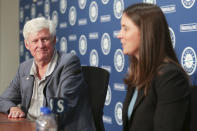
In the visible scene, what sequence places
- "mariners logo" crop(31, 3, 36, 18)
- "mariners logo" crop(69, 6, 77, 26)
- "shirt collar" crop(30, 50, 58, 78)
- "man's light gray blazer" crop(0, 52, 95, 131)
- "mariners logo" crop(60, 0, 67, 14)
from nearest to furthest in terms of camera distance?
"man's light gray blazer" crop(0, 52, 95, 131) < "shirt collar" crop(30, 50, 58, 78) < "mariners logo" crop(69, 6, 77, 26) < "mariners logo" crop(60, 0, 67, 14) < "mariners logo" crop(31, 3, 36, 18)

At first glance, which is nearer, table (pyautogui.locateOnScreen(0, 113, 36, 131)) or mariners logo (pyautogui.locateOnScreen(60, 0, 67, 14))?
table (pyautogui.locateOnScreen(0, 113, 36, 131))

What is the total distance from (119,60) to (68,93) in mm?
1140

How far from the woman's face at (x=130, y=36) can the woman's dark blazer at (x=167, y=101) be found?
199 millimetres

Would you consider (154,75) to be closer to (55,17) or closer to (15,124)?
(15,124)

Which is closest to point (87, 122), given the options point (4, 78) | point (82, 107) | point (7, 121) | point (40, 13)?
point (82, 107)

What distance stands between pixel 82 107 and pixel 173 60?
0.97 metres

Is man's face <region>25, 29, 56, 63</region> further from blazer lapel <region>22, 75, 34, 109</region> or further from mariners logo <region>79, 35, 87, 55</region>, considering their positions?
mariners logo <region>79, 35, 87, 55</region>

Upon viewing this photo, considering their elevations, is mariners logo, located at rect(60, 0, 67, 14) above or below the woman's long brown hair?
above

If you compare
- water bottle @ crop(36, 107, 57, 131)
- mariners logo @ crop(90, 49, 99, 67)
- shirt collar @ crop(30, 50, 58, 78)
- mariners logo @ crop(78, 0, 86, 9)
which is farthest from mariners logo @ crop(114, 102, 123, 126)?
water bottle @ crop(36, 107, 57, 131)

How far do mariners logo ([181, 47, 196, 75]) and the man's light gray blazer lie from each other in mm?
747

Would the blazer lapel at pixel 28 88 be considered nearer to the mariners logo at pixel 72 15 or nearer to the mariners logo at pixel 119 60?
the mariners logo at pixel 119 60

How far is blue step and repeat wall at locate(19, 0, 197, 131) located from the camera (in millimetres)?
2596

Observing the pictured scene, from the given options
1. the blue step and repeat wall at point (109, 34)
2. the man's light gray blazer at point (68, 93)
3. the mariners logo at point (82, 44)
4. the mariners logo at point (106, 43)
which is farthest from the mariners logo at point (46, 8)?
the man's light gray blazer at point (68, 93)

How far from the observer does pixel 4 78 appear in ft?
19.1
